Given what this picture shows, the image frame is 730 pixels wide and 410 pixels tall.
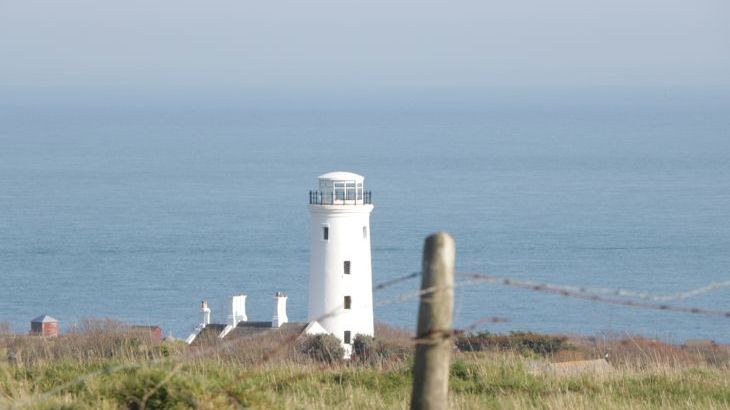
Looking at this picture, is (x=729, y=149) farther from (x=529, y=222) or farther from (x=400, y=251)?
(x=400, y=251)

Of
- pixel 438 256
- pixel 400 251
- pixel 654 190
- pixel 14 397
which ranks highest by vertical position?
pixel 654 190

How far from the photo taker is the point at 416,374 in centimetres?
413

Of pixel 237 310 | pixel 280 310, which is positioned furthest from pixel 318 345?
pixel 280 310

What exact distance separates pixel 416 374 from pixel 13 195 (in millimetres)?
89694

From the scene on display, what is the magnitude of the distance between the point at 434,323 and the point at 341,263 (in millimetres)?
29686

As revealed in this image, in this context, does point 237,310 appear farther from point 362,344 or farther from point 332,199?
point 362,344

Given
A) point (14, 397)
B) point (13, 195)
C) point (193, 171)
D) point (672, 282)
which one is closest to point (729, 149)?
point (193, 171)

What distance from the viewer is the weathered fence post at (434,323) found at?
4031mm

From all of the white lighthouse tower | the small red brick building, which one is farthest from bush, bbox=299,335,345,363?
the small red brick building

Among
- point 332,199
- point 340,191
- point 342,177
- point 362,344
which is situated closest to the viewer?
point 362,344

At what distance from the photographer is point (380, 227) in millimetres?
69062

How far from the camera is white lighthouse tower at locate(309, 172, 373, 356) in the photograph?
111 feet

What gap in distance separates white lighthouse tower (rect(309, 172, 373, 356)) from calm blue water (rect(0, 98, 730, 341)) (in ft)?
20.2

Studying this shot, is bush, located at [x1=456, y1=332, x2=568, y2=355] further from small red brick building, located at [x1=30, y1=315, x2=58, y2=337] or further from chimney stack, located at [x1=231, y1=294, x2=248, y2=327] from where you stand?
small red brick building, located at [x1=30, y1=315, x2=58, y2=337]
